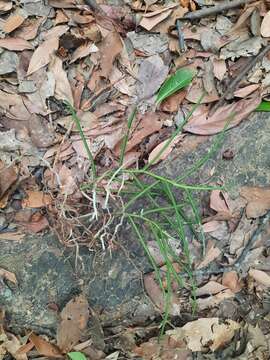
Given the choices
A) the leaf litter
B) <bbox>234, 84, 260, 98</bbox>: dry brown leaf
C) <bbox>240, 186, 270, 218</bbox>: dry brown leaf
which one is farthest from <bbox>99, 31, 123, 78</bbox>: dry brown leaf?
<bbox>240, 186, 270, 218</bbox>: dry brown leaf

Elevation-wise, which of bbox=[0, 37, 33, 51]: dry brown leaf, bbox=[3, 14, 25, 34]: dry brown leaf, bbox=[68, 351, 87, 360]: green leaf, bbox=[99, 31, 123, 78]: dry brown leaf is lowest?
bbox=[68, 351, 87, 360]: green leaf

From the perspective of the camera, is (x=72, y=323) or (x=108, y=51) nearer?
(x=72, y=323)

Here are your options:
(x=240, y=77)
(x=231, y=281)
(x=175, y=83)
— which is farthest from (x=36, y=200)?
(x=240, y=77)

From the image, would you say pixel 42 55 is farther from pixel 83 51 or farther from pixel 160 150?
pixel 160 150

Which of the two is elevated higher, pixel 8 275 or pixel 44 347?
pixel 8 275

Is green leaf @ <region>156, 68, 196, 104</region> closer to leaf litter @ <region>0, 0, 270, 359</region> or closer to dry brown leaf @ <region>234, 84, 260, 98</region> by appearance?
leaf litter @ <region>0, 0, 270, 359</region>

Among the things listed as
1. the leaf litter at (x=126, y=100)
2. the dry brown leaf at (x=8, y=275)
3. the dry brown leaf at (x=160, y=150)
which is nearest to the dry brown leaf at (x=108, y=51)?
the leaf litter at (x=126, y=100)
